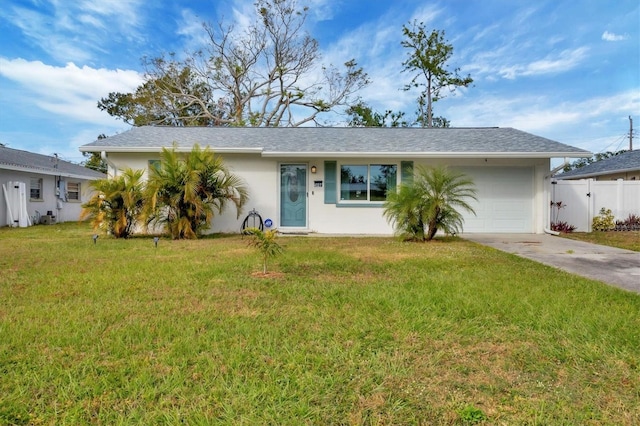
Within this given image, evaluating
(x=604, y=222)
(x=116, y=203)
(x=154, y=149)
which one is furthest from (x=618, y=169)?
(x=116, y=203)

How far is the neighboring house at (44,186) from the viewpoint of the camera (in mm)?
13711

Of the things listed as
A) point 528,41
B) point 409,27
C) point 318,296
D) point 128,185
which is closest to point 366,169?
point 128,185

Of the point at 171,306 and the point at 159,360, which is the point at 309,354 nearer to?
the point at 159,360

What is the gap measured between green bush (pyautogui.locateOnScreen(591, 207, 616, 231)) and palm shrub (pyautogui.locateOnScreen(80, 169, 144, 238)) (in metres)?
13.8

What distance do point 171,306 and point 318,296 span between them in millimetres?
1536

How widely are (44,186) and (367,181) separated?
14443 millimetres

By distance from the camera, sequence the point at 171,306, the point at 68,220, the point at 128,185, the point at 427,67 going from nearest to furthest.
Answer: the point at 171,306
the point at 128,185
the point at 68,220
the point at 427,67

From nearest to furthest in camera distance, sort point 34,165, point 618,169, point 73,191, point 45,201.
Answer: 1. point 34,165
2. point 45,201
3. point 618,169
4. point 73,191

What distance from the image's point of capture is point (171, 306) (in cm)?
368

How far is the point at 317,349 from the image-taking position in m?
2.68

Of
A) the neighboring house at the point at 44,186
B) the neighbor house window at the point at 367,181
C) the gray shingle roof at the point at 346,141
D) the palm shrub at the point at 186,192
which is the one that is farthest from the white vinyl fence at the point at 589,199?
the neighboring house at the point at 44,186

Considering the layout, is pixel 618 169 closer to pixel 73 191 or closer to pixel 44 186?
pixel 44 186

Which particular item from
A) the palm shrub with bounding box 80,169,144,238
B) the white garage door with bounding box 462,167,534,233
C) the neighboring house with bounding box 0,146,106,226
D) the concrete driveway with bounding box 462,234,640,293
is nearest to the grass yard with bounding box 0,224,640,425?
the concrete driveway with bounding box 462,234,640,293

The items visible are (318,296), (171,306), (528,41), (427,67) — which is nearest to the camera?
(171,306)
